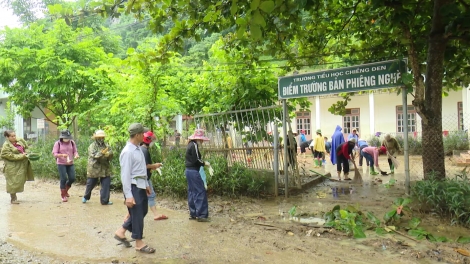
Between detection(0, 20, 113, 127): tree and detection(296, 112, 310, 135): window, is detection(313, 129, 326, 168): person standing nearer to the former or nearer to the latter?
detection(0, 20, 113, 127): tree

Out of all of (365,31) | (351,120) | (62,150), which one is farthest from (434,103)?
(351,120)

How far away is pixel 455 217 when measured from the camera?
18.3ft

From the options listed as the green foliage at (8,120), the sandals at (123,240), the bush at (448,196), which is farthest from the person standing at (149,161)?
the green foliage at (8,120)

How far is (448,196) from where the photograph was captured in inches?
223

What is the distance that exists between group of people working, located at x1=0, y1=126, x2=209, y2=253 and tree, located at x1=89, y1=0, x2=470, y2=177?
1987mm

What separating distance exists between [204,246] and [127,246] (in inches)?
40.5

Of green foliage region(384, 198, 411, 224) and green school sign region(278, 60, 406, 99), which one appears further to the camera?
green school sign region(278, 60, 406, 99)

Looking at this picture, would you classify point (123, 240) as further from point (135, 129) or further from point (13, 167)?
point (13, 167)

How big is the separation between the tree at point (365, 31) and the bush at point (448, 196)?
1.73 feet

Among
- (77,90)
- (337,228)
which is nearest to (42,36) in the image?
(77,90)

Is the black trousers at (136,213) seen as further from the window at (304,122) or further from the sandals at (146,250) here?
the window at (304,122)

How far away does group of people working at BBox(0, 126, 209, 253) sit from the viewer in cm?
475

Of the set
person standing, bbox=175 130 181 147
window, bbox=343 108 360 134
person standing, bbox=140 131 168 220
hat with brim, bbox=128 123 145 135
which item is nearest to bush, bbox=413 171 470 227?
person standing, bbox=140 131 168 220

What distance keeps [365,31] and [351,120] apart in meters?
14.0
